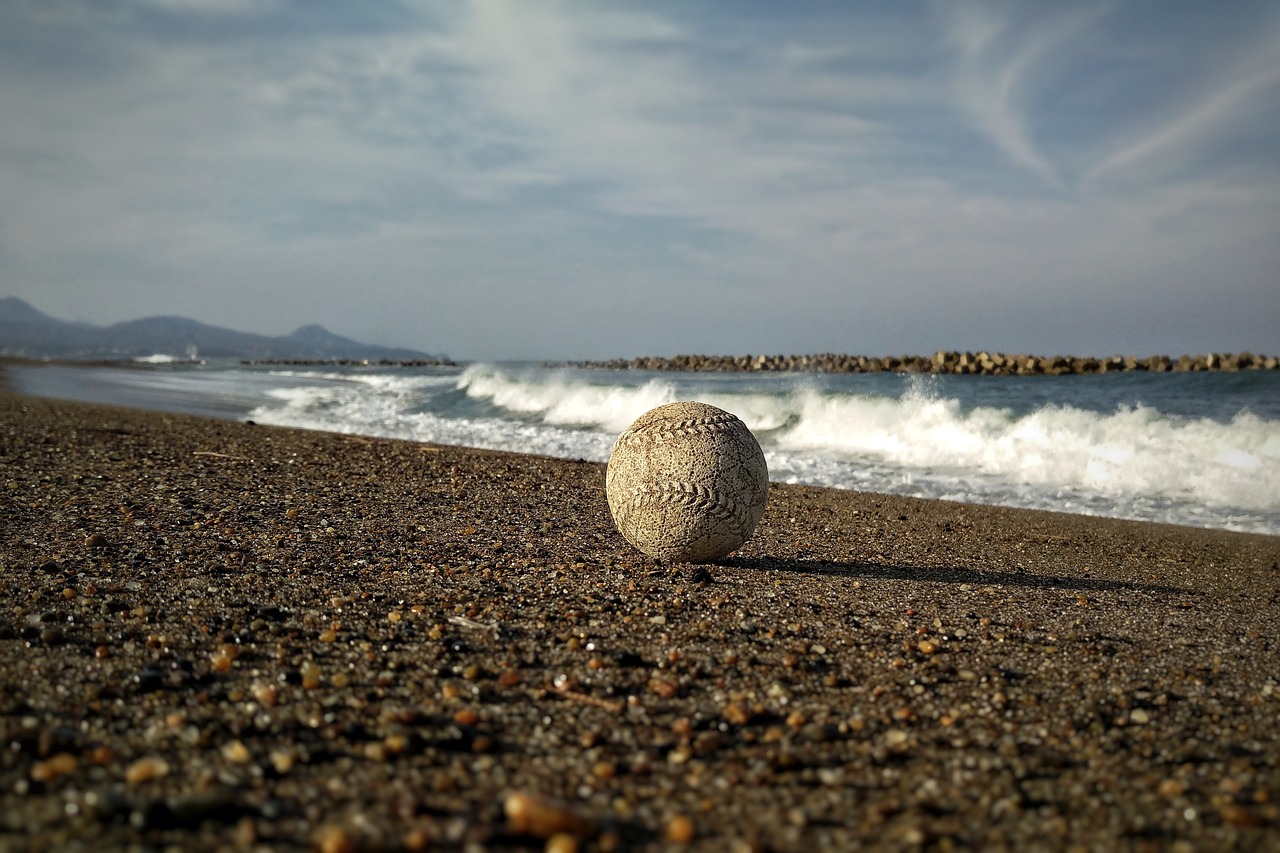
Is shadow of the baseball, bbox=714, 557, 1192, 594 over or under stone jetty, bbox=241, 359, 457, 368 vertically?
under

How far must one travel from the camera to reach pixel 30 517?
7031 mm

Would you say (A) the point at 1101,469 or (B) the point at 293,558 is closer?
(B) the point at 293,558

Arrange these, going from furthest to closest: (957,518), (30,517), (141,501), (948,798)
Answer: (957,518), (141,501), (30,517), (948,798)

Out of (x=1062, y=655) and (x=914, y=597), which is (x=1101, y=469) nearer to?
(x=914, y=597)

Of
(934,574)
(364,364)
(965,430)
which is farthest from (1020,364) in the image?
(364,364)

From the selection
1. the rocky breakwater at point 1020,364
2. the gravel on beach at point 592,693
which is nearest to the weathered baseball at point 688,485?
the gravel on beach at point 592,693

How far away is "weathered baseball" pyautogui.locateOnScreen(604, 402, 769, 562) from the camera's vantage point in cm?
614

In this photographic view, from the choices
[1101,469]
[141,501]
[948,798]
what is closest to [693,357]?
[1101,469]

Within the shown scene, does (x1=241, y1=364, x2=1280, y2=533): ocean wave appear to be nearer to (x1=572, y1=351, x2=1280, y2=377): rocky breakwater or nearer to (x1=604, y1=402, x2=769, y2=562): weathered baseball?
(x1=604, y1=402, x2=769, y2=562): weathered baseball

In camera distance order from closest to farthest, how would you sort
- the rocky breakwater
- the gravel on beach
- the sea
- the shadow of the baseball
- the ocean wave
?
the gravel on beach < the shadow of the baseball < the ocean wave < the sea < the rocky breakwater

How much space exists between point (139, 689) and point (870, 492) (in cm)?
1040

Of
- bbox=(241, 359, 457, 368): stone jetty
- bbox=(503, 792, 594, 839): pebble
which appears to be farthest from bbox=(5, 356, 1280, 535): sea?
bbox=(241, 359, 457, 368): stone jetty

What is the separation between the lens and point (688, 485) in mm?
6129

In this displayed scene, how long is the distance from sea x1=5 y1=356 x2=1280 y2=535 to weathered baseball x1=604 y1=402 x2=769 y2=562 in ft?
22.8
